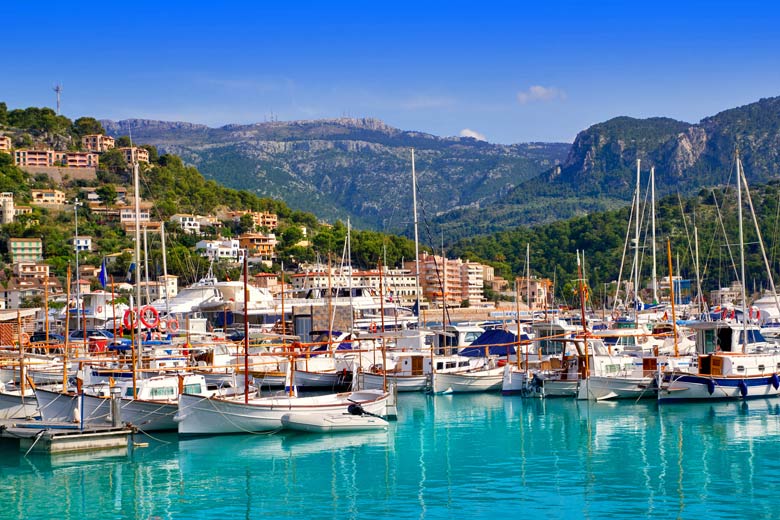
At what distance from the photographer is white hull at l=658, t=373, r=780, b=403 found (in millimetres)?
39281

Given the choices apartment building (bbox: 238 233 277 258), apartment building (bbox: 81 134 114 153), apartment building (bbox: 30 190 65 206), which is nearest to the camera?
apartment building (bbox: 30 190 65 206)

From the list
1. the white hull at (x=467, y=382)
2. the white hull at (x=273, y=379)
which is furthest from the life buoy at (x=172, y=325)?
the white hull at (x=467, y=382)

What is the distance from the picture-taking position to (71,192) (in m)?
142

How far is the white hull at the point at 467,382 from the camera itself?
146 ft

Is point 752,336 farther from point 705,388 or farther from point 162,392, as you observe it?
point 162,392

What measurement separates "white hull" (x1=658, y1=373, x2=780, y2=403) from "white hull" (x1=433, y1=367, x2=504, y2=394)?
26.5 feet

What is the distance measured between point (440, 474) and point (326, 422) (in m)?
6.50

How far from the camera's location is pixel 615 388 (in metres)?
40.5

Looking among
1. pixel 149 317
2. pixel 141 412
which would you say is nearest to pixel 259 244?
pixel 149 317

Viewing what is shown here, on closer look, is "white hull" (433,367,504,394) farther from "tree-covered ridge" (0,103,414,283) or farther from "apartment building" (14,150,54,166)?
"apartment building" (14,150,54,166)

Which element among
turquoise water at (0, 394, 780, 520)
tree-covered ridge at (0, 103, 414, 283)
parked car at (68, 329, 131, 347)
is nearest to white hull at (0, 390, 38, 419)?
turquoise water at (0, 394, 780, 520)

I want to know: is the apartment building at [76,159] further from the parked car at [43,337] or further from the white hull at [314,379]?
the white hull at [314,379]

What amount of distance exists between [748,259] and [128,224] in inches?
2971

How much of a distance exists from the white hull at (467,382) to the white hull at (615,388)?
18.6 ft
